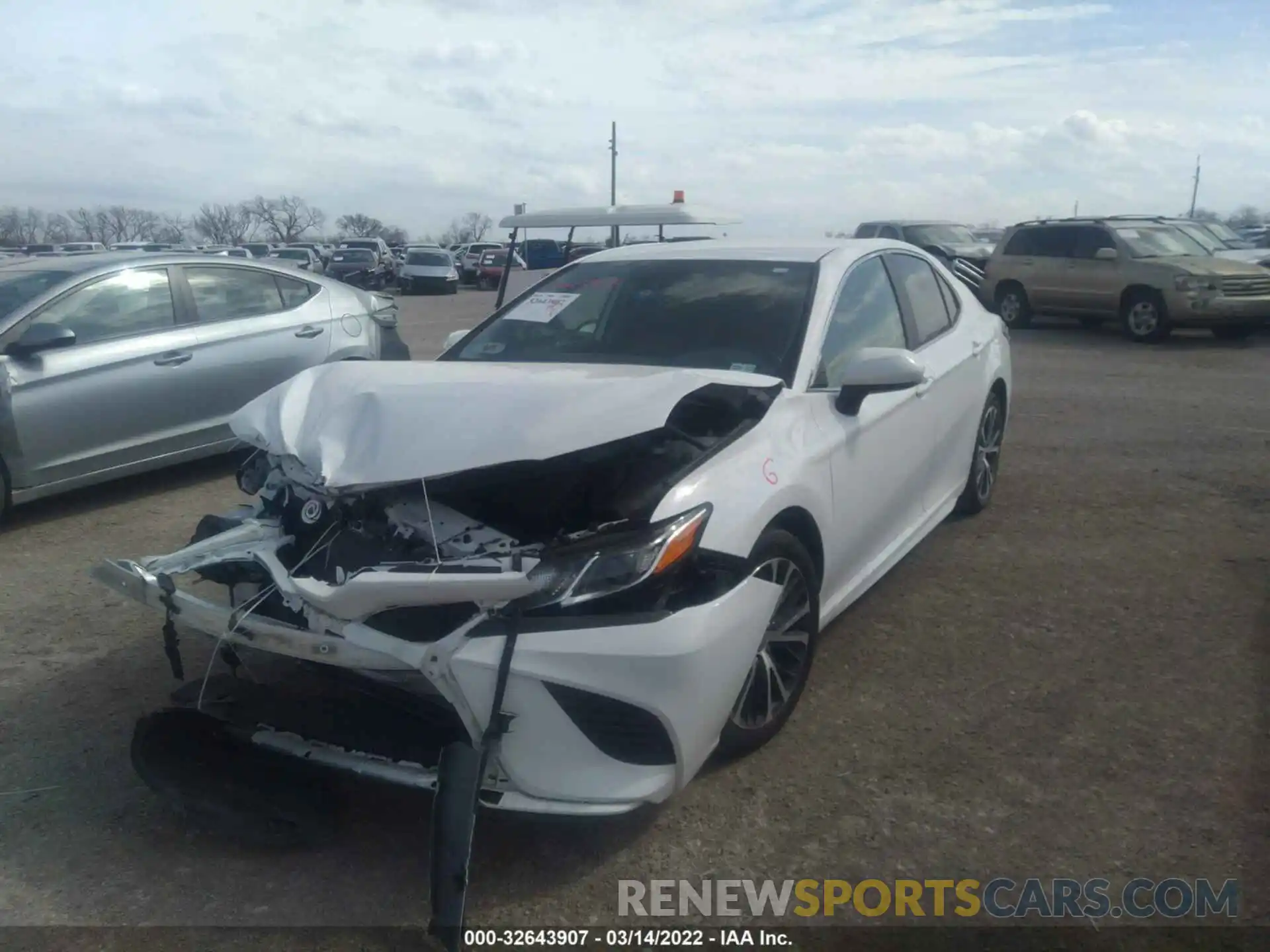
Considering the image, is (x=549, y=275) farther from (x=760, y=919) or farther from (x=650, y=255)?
(x=760, y=919)

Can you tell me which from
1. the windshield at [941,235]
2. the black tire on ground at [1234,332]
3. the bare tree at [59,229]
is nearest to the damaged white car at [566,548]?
the black tire on ground at [1234,332]

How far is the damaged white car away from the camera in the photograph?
2795mm

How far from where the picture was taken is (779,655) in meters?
3.60

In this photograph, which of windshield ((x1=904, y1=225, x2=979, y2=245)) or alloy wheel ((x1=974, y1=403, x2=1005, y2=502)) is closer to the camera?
alloy wheel ((x1=974, y1=403, x2=1005, y2=502))

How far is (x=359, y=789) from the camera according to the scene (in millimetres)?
3428

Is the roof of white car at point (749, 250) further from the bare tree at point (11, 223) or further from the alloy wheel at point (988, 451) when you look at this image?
the bare tree at point (11, 223)

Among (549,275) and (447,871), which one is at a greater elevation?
(549,275)

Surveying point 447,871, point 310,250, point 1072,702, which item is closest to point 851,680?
point 1072,702

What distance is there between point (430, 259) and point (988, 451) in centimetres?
3090

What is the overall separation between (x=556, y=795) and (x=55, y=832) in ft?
5.07

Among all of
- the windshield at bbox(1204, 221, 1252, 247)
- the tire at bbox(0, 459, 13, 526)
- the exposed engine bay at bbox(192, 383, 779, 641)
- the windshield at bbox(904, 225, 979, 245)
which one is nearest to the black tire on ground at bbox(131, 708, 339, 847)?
the exposed engine bay at bbox(192, 383, 779, 641)

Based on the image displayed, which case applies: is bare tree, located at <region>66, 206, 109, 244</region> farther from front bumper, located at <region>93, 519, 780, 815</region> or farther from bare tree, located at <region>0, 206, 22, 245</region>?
front bumper, located at <region>93, 519, 780, 815</region>

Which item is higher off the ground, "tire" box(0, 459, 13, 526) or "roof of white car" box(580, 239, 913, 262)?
"roof of white car" box(580, 239, 913, 262)

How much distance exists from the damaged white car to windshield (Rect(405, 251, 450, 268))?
3159 cm
